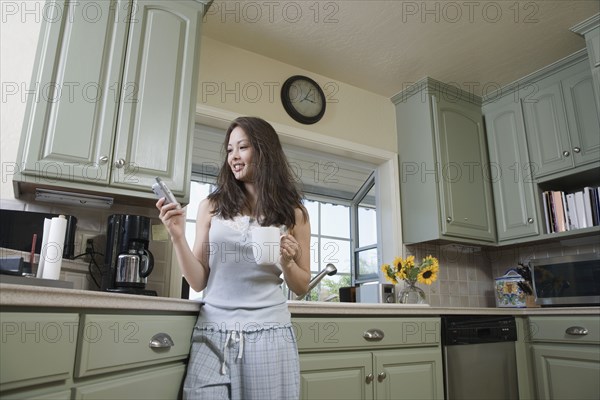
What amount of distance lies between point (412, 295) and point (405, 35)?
148cm

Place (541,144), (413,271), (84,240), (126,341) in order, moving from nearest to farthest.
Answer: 1. (126,341)
2. (84,240)
3. (413,271)
4. (541,144)

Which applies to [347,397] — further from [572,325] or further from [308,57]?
[308,57]

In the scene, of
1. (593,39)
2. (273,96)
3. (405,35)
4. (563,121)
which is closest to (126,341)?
(273,96)

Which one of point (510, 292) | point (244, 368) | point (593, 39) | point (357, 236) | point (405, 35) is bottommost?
point (244, 368)

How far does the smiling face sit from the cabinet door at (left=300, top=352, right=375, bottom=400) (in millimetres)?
743

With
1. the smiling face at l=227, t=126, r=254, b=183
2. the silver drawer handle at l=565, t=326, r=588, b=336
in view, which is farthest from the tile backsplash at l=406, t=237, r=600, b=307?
the smiling face at l=227, t=126, r=254, b=183

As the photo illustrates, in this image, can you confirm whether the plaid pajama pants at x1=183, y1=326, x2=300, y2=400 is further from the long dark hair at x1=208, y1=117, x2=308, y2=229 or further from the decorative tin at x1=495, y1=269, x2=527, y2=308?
the decorative tin at x1=495, y1=269, x2=527, y2=308

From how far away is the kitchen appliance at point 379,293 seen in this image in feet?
8.54

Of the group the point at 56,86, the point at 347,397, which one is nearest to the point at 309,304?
the point at 347,397

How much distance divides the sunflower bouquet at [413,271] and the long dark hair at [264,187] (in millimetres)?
1356

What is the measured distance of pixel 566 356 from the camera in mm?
2189

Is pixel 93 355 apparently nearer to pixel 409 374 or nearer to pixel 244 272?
pixel 244 272

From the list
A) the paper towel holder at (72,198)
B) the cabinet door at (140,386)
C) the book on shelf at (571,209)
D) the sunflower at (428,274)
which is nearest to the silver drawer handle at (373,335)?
the sunflower at (428,274)

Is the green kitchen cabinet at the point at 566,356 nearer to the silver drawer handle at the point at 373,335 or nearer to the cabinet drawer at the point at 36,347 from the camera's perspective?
the silver drawer handle at the point at 373,335
